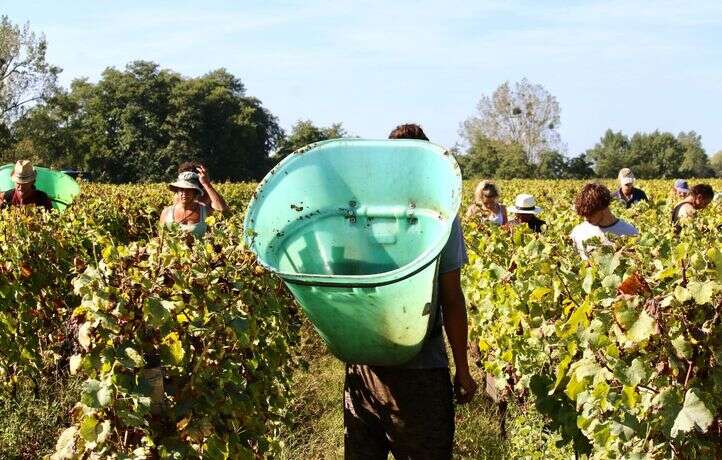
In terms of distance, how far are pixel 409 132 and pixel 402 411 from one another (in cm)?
94

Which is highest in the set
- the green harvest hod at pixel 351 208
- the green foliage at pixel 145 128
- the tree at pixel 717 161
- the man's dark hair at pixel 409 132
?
the man's dark hair at pixel 409 132

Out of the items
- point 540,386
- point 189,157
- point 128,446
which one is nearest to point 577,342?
point 540,386

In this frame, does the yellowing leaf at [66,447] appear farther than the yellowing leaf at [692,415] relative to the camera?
Yes

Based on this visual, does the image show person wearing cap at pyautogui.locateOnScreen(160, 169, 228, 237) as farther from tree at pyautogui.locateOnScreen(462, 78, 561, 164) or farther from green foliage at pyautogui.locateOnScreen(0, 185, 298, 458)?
tree at pyautogui.locateOnScreen(462, 78, 561, 164)

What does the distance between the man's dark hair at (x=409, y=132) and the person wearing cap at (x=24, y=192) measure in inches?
171

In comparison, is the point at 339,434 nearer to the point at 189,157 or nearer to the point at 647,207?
the point at 647,207

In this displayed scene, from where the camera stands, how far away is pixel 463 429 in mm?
4609

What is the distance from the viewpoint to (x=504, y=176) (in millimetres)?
53281

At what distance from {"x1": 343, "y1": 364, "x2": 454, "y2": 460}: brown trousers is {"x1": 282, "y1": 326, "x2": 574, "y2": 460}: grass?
1.02m

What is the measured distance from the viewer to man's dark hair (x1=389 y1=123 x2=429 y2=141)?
269cm

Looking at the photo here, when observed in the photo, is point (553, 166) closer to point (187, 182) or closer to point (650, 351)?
point (187, 182)

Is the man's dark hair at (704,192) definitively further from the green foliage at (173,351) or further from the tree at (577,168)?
the tree at (577,168)

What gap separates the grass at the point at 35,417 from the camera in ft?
14.1

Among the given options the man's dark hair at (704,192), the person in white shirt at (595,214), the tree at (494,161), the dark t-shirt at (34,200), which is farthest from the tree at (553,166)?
the person in white shirt at (595,214)
